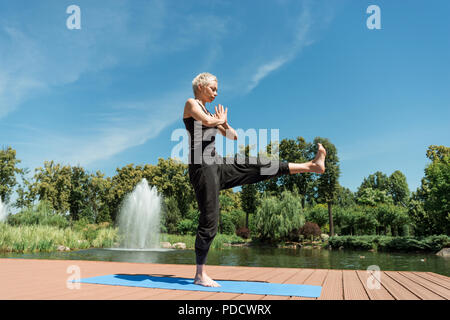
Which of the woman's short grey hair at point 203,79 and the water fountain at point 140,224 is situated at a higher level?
the woman's short grey hair at point 203,79

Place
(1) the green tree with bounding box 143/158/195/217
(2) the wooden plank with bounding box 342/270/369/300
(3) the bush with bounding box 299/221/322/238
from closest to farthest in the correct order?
1. (2) the wooden plank with bounding box 342/270/369/300
2. (3) the bush with bounding box 299/221/322/238
3. (1) the green tree with bounding box 143/158/195/217

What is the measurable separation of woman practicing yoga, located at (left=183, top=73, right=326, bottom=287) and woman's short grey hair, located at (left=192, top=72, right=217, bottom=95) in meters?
0.21

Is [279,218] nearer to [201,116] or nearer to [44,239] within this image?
[44,239]

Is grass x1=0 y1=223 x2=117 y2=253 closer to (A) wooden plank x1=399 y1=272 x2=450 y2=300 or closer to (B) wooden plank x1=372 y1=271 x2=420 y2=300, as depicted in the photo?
(B) wooden plank x1=372 y1=271 x2=420 y2=300

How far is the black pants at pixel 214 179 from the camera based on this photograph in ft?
9.93

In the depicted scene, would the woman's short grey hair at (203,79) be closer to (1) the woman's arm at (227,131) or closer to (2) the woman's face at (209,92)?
(2) the woman's face at (209,92)

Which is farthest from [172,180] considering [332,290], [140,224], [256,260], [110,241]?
[332,290]

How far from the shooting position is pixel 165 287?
2715mm

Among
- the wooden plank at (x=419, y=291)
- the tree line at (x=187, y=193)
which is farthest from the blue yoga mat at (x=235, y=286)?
the tree line at (x=187, y=193)

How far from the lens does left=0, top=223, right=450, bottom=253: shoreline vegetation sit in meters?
13.4

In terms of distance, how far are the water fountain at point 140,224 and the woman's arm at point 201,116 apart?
661 inches

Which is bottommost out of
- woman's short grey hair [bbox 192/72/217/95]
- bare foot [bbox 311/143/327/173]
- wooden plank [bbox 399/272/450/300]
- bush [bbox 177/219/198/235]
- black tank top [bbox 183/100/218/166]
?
bush [bbox 177/219/198/235]

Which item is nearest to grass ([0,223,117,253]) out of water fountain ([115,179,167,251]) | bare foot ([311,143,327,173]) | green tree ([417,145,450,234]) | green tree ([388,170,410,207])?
water fountain ([115,179,167,251])

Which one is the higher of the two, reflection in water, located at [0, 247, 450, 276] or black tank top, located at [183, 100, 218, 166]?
black tank top, located at [183, 100, 218, 166]
